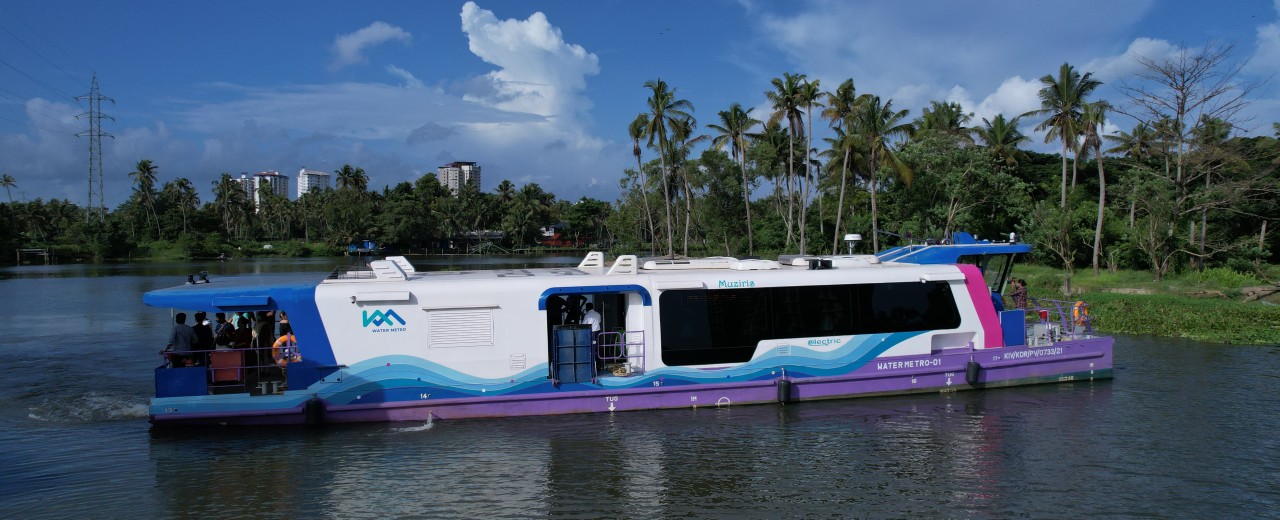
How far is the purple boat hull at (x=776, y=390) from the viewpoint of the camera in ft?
36.6

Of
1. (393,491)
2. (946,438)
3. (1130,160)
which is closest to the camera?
(393,491)

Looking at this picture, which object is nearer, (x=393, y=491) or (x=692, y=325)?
(x=393, y=491)

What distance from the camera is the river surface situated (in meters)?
8.64

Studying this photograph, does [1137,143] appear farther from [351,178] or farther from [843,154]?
[351,178]

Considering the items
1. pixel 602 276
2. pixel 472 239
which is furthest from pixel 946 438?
pixel 472 239

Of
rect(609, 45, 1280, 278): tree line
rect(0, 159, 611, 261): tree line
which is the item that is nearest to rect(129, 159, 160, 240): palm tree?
rect(0, 159, 611, 261): tree line

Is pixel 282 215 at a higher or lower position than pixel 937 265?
higher

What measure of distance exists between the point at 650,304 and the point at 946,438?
4659 millimetres

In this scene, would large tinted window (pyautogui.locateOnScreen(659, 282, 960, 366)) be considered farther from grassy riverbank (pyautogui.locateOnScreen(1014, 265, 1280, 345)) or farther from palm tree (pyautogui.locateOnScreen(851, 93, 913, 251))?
palm tree (pyautogui.locateOnScreen(851, 93, 913, 251))

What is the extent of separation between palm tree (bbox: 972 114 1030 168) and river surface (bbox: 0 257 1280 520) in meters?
36.1

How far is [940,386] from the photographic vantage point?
13.1m

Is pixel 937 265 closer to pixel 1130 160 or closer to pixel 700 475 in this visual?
pixel 700 475

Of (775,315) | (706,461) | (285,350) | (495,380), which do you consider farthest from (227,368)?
(775,315)

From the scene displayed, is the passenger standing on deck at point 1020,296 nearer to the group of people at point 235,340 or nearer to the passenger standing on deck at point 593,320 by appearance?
the passenger standing on deck at point 593,320
